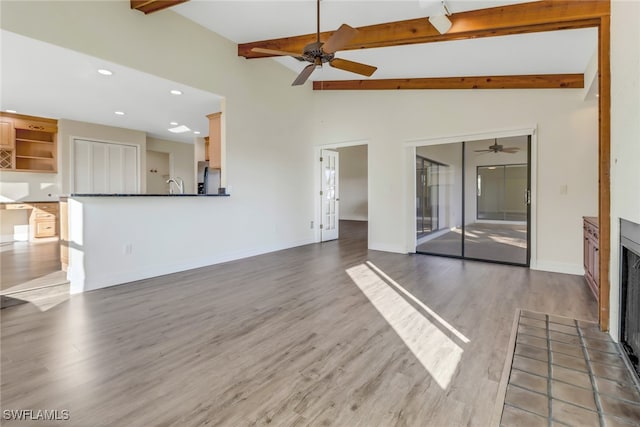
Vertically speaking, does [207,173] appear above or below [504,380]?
above

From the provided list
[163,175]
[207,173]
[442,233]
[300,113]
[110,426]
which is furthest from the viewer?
[163,175]

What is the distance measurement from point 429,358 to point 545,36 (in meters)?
3.60

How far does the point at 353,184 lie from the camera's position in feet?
40.0

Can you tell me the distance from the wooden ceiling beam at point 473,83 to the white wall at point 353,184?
19.3 feet

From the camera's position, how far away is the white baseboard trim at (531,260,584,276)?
408cm

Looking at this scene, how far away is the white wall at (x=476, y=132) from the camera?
13.3ft

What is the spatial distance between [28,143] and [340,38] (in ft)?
24.6

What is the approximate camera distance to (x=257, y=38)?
451 cm

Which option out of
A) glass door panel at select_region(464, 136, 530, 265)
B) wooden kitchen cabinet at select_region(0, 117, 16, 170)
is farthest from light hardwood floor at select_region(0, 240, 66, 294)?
glass door panel at select_region(464, 136, 530, 265)

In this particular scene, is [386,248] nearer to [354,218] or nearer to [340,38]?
[340,38]

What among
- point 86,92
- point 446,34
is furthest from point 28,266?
point 446,34

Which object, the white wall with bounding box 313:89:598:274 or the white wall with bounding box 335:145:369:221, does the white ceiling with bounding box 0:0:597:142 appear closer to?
→ the white wall with bounding box 313:89:598:274

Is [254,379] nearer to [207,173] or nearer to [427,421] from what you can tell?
[427,421]

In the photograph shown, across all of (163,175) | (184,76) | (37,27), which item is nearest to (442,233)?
(184,76)
